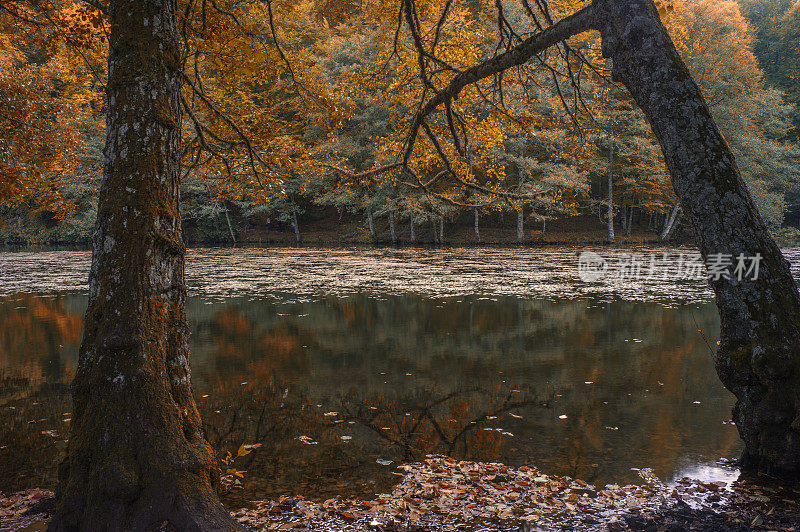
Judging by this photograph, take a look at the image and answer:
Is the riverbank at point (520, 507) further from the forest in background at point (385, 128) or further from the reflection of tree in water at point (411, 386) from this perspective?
the forest in background at point (385, 128)

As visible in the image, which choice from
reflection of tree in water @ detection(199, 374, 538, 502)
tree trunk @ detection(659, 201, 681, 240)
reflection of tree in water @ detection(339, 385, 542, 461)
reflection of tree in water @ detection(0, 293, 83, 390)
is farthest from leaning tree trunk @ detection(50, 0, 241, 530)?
tree trunk @ detection(659, 201, 681, 240)

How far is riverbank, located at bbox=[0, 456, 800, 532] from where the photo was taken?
10.2ft

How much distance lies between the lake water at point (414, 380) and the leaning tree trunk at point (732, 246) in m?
0.61

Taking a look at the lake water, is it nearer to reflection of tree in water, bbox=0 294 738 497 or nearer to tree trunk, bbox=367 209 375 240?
reflection of tree in water, bbox=0 294 738 497

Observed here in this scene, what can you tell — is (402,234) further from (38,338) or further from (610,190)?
(38,338)

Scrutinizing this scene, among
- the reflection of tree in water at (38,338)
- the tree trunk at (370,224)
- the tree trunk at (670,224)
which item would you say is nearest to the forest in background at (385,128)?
the tree trunk at (670,224)

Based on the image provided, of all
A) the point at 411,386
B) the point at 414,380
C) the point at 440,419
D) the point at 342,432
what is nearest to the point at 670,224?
the point at 414,380

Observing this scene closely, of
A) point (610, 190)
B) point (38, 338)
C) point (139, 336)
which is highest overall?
point (610, 190)

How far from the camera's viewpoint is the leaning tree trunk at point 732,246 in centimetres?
350

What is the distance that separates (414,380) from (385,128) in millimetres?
26563

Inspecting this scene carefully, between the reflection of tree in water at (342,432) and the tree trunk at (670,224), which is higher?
the tree trunk at (670,224)

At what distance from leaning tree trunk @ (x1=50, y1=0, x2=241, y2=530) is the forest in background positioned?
3.00m

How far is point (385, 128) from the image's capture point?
1230 inches

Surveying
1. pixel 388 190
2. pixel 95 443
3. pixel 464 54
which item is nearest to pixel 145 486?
pixel 95 443
